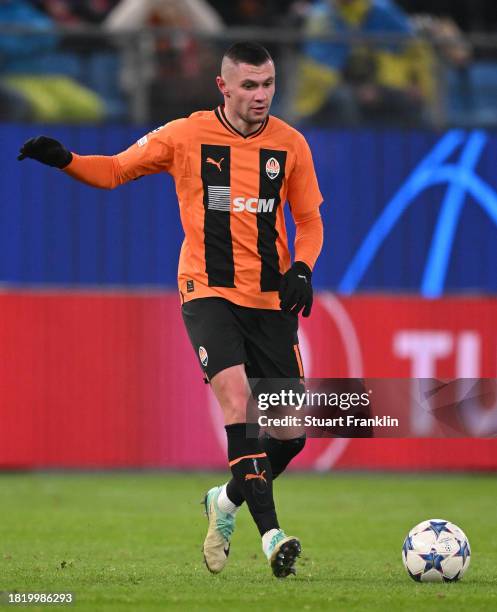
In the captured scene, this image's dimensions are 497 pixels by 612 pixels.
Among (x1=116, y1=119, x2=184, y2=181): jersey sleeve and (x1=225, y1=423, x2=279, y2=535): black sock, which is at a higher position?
(x1=116, y1=119, x2=184, y2=181): jersey sleeve

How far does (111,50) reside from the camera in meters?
14.7

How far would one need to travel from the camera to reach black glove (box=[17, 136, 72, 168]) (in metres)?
6.64

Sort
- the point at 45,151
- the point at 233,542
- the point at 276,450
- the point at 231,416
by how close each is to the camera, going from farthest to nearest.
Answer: the point at 233,542 < the point at 276,450 < the point at 231,416 < the point at 45,151

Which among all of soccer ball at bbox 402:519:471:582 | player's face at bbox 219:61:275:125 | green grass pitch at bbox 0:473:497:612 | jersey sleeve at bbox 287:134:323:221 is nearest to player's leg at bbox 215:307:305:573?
green grass pitch at bbox 0:473:497:612

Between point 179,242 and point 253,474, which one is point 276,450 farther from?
point 179,242

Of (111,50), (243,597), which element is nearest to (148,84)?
(111,50)

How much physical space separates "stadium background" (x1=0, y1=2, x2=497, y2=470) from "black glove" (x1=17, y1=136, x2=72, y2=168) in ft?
23.3

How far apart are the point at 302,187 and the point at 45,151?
1310 millimetres

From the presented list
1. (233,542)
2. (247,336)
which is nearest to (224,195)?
(247,336)

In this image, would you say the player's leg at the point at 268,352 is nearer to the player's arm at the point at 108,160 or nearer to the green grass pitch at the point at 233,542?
the green grass pitch at the point at 233,542

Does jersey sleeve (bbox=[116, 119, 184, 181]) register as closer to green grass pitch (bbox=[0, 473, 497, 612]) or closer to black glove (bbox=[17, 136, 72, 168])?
black glove (bbox=[17, 136, 72, 168])

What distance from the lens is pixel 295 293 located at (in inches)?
267

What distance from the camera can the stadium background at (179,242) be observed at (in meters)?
13.8

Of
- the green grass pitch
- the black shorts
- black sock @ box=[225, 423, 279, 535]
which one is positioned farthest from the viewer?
the black shorts
